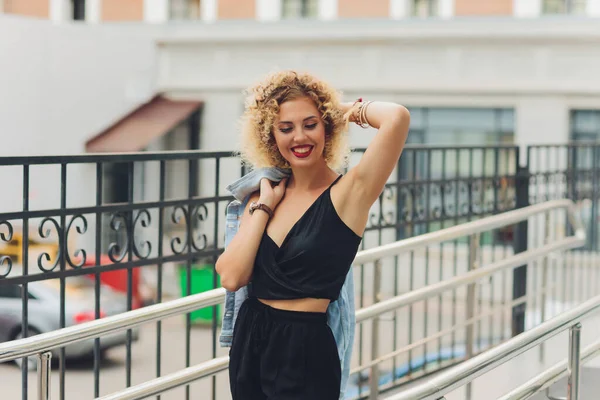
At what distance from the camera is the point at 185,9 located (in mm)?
24562

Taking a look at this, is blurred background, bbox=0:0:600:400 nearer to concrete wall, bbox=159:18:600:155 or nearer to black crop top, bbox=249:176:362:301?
concrete wall, bbox=159:18:600:155

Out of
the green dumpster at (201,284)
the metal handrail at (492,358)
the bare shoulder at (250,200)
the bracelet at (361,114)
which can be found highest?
the bracelet at (361,114)

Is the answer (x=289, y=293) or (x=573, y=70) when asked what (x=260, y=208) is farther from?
(x=573, y=70)

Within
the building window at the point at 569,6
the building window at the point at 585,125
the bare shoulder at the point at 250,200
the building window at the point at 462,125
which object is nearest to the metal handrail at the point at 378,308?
the bare shoulder at the point at 250,200

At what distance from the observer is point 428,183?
6.84 m

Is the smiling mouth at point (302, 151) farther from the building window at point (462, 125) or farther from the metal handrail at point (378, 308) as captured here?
the building window at point (462, 125)

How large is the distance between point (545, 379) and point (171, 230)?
37.5 feet

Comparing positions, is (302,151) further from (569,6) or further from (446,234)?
(569,6)

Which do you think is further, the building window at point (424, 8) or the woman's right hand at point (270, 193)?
the building window at point (424, 8)

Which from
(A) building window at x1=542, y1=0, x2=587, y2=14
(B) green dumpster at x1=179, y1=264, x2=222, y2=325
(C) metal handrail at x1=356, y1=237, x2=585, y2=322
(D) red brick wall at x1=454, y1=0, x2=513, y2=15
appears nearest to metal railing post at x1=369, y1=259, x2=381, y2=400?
(C) metal handrail at x1=356, y1=237, x2=585, y2=322

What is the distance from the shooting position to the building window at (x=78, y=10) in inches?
1008

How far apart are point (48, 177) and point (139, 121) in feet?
7.06

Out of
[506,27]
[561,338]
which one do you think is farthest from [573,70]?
[561,338]

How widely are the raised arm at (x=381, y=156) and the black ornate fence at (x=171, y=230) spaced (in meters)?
1.92
